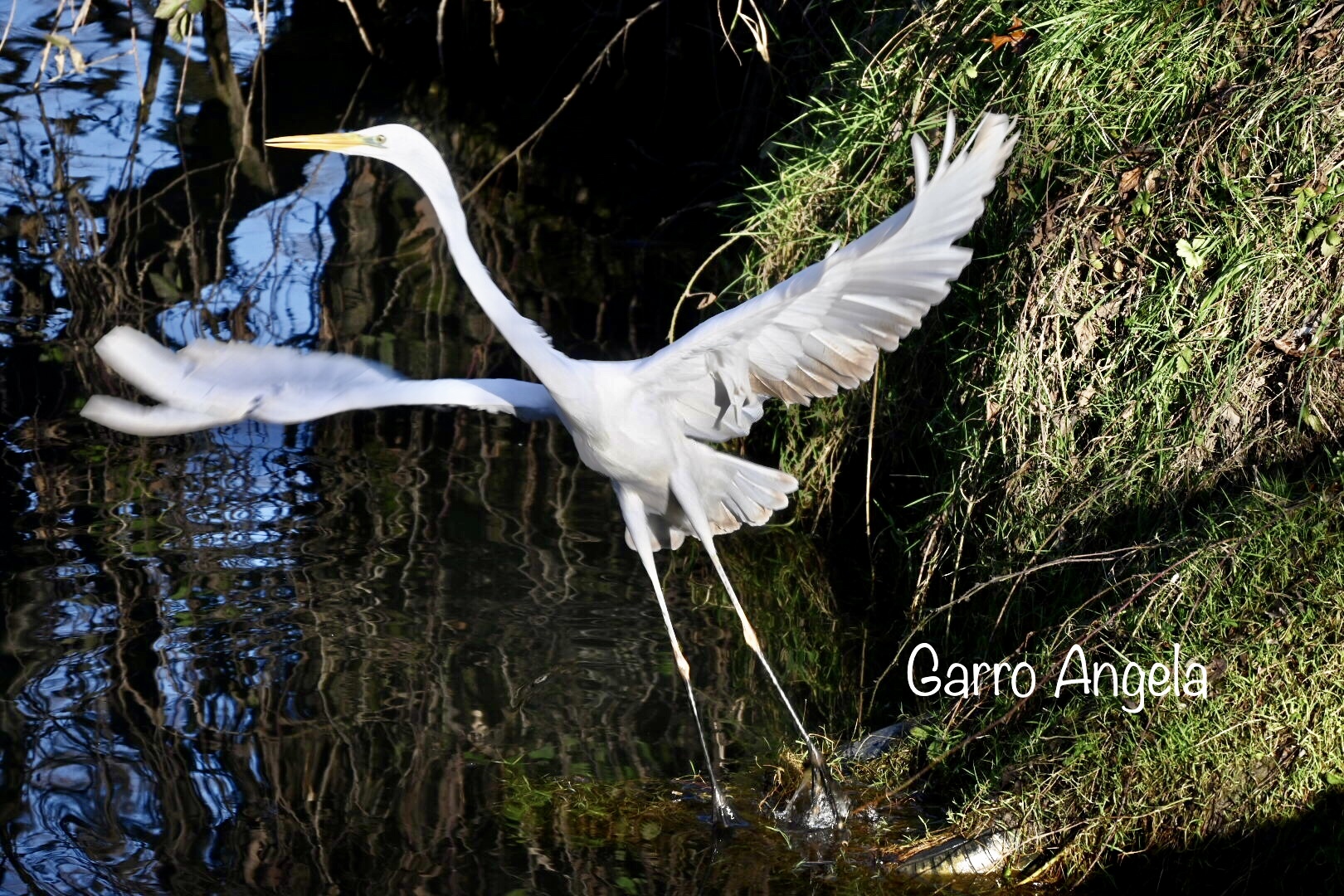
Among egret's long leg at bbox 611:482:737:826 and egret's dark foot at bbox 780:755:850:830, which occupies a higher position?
egret's long leg at bbox 611:482:737:826

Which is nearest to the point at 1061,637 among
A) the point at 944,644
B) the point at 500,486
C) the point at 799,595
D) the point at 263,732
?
the point at 944,644

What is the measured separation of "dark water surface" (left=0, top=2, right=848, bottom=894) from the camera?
128 inches

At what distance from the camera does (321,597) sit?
13.9 ft

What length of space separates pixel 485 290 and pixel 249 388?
61cm

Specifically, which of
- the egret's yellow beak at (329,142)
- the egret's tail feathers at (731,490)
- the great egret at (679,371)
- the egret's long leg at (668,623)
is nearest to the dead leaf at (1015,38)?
the great egret at (679,371)

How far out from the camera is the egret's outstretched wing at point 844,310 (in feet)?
9.18

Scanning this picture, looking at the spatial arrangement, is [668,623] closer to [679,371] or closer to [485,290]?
[679,371]

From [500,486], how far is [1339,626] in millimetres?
2850

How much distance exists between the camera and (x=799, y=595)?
4656 mm

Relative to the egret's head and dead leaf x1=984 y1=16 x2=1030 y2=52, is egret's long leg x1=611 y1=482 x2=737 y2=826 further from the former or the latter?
dead leaf x1=984 y1=16 x2=1030 y2=52

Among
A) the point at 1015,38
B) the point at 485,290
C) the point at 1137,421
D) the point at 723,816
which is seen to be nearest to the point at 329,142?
the point at 485,290

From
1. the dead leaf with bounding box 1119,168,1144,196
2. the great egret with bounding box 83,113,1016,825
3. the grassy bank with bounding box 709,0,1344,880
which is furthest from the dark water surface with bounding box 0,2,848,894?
the dead leaf with bounding box 1119,168,1144,196

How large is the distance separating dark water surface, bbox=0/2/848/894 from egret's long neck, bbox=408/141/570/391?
1.00 meters

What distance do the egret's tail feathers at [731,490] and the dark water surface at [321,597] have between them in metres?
0.47
